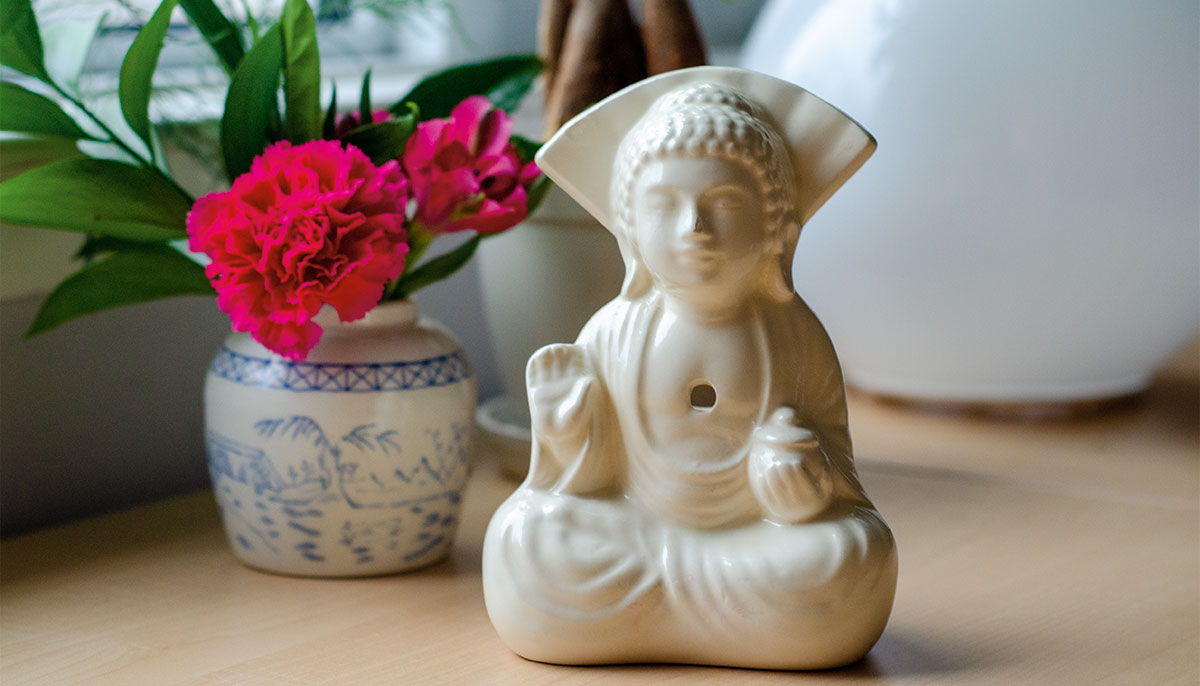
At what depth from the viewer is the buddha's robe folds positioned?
0.55 metres

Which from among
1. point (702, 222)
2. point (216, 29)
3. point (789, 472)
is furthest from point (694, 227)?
point (216, 29)

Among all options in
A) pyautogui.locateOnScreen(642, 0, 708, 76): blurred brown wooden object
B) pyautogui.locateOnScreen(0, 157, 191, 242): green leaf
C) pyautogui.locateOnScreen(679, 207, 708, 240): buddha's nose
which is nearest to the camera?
pyautogui.locateOnScreen(679, 207, 708, 240): buddha's nose

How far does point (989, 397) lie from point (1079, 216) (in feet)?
0.58

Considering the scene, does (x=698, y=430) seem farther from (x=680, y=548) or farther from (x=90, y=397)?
(x=90, y=397)

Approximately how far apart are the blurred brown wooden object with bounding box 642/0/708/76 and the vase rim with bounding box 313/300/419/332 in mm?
288

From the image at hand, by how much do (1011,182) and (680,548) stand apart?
45cm

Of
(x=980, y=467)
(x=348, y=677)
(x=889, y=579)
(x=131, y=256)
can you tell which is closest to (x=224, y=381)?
(x=131, y=256)

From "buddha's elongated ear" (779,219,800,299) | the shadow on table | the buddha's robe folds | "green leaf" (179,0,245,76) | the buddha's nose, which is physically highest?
"green leaf" (179,0,245,76)

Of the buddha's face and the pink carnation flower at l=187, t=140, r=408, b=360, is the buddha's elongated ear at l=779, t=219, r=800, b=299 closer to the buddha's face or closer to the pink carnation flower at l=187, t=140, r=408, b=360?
the buddha's face

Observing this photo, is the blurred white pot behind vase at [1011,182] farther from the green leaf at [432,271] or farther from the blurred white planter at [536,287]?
the green leaf at [432,271]

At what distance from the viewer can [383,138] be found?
69 centimetres

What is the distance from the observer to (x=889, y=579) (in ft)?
1.83

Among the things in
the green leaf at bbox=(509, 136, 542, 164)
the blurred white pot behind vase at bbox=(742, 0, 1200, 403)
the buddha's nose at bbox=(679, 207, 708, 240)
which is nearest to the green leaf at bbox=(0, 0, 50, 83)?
the green leaf at bbox=(509, 136, 542, 164)

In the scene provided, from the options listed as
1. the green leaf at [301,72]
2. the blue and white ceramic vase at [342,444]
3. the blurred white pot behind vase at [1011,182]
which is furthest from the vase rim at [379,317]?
the blurred white pot behind vase at [1011,182]
